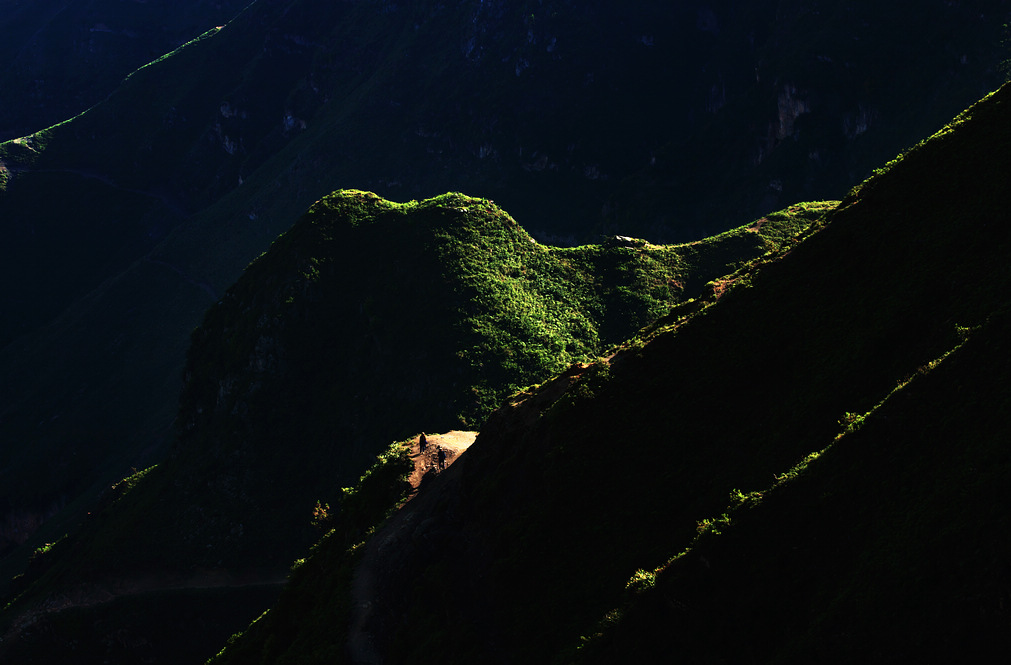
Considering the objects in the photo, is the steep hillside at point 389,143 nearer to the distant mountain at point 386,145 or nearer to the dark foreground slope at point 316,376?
the distant mountain at point 386,145

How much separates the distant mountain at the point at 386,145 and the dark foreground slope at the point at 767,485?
65.9 metres

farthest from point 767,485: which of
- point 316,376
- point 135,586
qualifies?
point 135,586

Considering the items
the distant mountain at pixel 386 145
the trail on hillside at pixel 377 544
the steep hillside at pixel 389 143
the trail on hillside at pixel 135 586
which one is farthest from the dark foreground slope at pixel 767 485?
the steep hillside at pixel 389 143

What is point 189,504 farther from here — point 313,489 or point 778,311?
point 778,311

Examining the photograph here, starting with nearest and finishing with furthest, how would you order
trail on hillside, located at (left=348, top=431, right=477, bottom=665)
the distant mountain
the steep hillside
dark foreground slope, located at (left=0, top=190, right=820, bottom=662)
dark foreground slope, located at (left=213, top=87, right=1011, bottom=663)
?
dark foreground slope, located at (left=213, top=87, right=1011, bottom=663), trail on hillside, located at (left=348, top=431, right=477, bottom=665), dark foreground slope, located at (left=0, top=190, right=820, bottom=662), the distant mountain, the steep hillside

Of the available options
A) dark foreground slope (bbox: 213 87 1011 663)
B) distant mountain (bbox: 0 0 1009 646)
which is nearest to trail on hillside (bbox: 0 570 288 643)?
dark foreground slope (bbox: 213 87 1011 663)

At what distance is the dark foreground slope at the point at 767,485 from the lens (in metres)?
15.8

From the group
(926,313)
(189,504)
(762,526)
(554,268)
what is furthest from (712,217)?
(762,526)

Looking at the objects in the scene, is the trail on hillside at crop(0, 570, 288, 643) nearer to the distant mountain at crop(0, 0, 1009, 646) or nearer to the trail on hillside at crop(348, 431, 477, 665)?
the trail on hillside at crop(348, 431, 477, 665)

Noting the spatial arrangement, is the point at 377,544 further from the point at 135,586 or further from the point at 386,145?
the point at 386,145

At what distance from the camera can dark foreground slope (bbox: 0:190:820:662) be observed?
54.2m

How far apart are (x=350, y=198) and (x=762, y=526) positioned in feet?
200

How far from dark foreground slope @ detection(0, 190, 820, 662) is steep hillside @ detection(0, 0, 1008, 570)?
26.5 meters

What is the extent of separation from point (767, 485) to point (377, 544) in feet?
60.8
